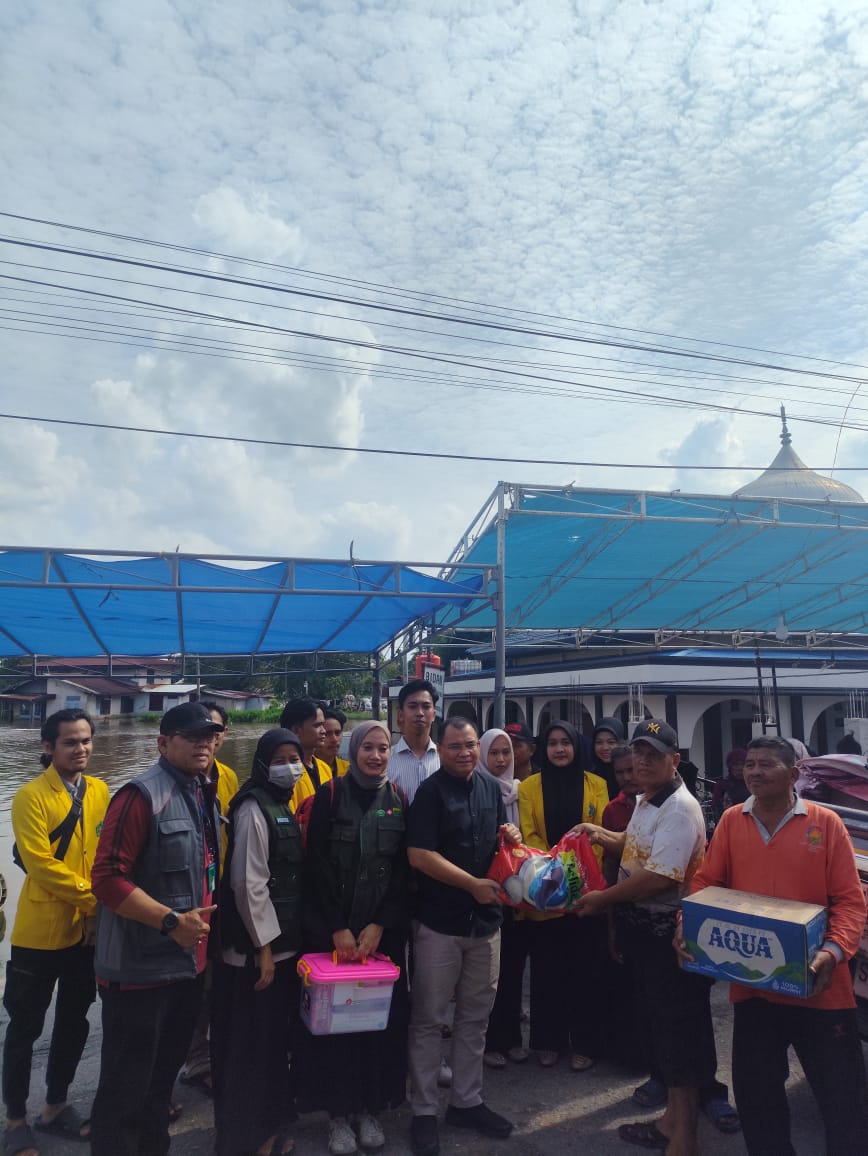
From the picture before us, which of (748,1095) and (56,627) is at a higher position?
(56,627)

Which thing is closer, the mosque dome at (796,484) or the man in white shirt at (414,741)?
the man in white shirt at (414,741)

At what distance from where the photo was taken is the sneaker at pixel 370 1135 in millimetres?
3057

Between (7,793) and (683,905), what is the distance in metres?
17.0

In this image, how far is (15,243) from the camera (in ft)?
25.8

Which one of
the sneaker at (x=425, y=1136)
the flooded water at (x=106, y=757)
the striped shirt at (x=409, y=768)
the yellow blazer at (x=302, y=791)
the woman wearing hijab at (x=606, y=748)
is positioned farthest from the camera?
the flooded water at (x=106, y=757)

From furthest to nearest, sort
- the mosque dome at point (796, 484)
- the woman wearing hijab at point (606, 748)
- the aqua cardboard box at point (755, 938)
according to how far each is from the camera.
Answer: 1. the mosque dome at point (796, 484)
2. the woman wearing hijab at point (606, 748)
3. the aqua cardboard box at point (755, 938)

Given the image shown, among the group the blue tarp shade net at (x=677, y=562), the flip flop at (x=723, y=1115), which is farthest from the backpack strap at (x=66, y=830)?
the blue tarp shade net at (x=677, y=562)

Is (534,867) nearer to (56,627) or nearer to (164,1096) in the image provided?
(164,1096)

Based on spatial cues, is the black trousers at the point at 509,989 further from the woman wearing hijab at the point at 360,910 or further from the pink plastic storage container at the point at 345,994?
the pink plastic storage container at the point at 345,994

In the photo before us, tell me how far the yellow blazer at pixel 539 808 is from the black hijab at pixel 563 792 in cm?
2

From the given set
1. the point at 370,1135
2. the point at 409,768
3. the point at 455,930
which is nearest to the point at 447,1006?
the point at 455,930

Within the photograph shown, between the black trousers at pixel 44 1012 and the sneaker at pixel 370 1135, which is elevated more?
the black trousers at pixel 44 1012

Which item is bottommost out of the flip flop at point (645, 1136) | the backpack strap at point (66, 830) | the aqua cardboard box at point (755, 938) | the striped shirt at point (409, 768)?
the flip flop at point (645, 1136)

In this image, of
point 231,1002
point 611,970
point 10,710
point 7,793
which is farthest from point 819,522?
point 10,710
